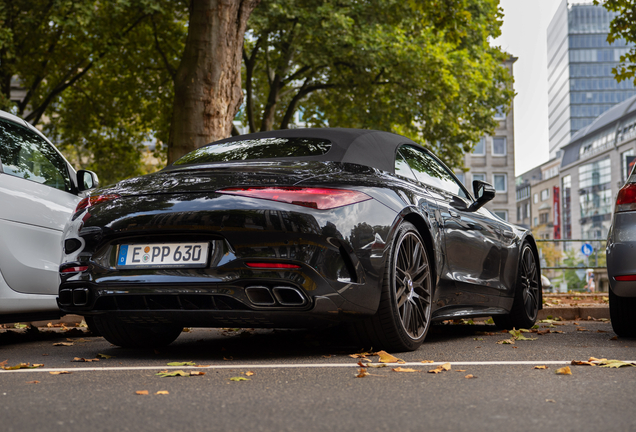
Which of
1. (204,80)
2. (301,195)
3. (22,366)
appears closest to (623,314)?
(301,195)

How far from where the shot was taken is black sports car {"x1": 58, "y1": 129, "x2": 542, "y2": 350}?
13.7 feet

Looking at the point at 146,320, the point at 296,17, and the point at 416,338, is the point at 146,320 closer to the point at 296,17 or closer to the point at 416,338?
the point at 416,338

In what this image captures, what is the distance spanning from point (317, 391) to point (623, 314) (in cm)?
326

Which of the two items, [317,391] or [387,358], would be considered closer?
[317,391]

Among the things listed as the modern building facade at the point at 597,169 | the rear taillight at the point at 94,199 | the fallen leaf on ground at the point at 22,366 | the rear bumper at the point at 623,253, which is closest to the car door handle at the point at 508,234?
the rear bumper at the point at 623,253

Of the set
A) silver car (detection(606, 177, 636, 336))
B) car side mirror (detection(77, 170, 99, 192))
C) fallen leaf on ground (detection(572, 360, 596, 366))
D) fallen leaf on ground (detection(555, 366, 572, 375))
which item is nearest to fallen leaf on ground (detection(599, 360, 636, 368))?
fallen leaf on ground (detection(572, 360, 596, 366))

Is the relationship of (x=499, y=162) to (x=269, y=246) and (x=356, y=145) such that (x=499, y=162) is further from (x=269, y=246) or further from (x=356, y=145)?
(x=269, y=246)

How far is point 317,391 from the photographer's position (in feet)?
11.3

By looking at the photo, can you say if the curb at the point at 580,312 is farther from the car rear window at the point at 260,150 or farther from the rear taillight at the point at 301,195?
the rear taillight at the point at 301,195

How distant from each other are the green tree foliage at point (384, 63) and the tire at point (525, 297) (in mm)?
13704

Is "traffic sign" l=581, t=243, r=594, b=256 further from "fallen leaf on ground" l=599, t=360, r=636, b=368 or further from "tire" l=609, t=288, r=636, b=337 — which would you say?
"fallen leaf on ground" l=599, t=360, r=636, b=368

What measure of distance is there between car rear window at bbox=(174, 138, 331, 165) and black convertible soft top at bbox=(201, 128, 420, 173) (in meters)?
0.07

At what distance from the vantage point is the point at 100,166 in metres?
27.9

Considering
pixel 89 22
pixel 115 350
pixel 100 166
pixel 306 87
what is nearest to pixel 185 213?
pixel 115 350
